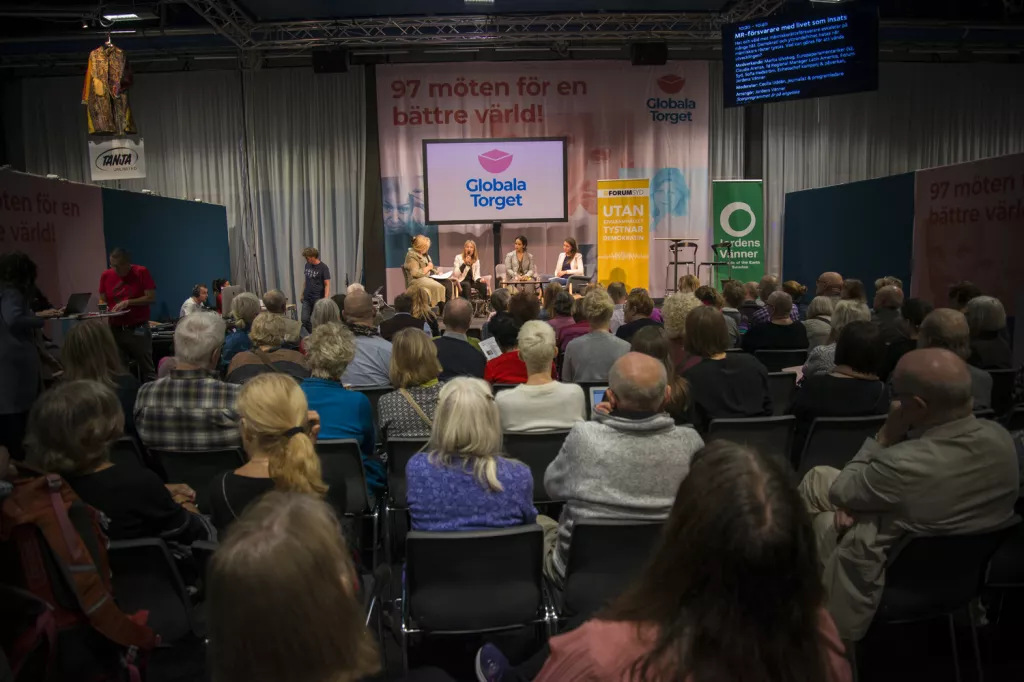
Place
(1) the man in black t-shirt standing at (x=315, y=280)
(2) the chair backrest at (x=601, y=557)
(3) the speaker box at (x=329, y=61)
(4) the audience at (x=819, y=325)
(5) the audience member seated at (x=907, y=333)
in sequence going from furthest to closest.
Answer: (3) the speaker box at (x=329, y=61) → (1) the man in black t-shirt standing at (x=315, y=280) → (4) the audience at (x=819, y=325) → (5) the audience member seated at (x=907, y=333) → (2) the chair backrest at (x=601, y=557)

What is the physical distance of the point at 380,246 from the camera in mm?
12523

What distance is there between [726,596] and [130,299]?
22.8 feet

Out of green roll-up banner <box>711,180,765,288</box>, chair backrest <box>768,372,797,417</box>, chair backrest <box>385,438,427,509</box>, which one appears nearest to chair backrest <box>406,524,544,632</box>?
chair backrest <box>385,438,427,509</box>

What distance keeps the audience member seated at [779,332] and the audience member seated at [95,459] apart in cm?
395

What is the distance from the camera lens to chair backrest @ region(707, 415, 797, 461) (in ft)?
9.90

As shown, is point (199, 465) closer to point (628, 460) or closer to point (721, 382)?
point (628, 460)

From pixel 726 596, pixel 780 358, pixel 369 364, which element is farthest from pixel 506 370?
pixel 726 596

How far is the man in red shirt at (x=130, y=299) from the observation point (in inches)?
257

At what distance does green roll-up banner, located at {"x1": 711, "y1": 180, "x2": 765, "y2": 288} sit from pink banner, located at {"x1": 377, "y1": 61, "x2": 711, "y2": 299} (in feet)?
1.59

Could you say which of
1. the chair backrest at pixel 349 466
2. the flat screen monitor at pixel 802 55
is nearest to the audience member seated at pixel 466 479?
the chair backrest at pixel 349 466

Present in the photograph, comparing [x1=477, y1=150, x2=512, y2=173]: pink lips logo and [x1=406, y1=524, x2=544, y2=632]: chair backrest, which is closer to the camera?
[x1=406, y1=524, x2=544, y2=632]: chair backrest

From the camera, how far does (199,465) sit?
282 centimetres

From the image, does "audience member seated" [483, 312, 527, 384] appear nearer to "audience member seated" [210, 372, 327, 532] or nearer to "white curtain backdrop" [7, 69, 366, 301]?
"audience member seated" [210, 372, 327, 532]

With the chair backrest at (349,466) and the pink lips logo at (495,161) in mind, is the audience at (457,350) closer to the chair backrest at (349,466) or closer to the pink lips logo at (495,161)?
the chair backrest at (349,466)
